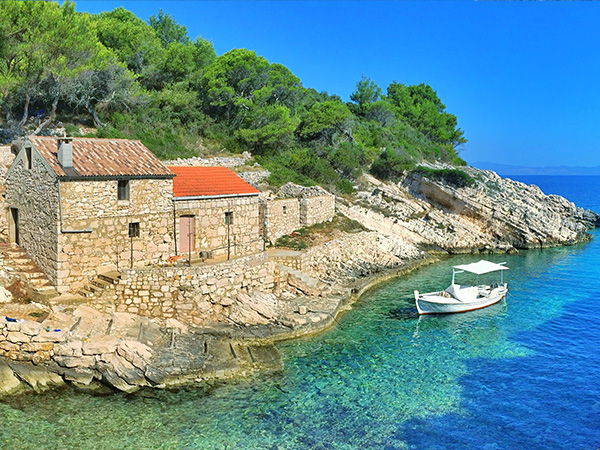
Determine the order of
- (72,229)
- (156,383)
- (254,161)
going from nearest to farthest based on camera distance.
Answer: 1. (156,383)
2. (72,229)
3. (254,161)

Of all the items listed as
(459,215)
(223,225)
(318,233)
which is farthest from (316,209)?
(459,215)

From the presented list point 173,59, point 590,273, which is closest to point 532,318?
point 590,273

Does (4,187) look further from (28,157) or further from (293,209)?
(293,209)

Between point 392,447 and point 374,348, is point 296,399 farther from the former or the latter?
point 374,348

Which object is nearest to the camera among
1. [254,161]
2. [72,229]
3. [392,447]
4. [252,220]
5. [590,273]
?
[392,447]

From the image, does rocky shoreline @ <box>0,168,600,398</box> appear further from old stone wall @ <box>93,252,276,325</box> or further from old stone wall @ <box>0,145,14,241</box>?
old stone wall @ <box>0,145,14,241</box>

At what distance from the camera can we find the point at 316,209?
111ft

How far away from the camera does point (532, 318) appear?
24656 millimetres

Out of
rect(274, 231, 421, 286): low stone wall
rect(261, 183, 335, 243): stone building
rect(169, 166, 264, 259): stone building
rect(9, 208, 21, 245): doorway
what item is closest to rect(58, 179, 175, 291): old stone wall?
rect(169, 166, 264, 259): stone building

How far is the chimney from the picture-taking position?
18.4 m

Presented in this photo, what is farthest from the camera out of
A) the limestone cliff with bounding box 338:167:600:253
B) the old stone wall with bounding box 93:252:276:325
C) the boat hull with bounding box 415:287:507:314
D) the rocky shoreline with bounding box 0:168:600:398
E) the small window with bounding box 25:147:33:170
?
the limestone cliff with bounding box 338:167:600:253

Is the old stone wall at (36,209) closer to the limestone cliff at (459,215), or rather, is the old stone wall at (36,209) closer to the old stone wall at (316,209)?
the old stone wall at (316,209)

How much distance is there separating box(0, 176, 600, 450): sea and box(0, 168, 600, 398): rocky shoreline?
2.03 feet

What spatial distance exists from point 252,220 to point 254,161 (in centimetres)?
1694
